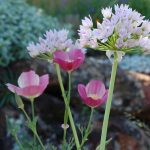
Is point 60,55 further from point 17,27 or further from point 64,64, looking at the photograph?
point 17,27

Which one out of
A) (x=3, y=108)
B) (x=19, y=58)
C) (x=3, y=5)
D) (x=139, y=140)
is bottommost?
(x=139, y=140)

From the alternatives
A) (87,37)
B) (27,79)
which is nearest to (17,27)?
(27,79)

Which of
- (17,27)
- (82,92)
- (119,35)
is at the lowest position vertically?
(82,92)

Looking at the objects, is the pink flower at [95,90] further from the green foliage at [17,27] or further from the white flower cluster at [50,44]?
the green foliage at [17,27]

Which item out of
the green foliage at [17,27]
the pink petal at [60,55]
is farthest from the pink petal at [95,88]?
the green foliage at [17,27]

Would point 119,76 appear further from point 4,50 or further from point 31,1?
point 31,1

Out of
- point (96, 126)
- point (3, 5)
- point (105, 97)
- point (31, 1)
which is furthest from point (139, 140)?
point (31, 1)

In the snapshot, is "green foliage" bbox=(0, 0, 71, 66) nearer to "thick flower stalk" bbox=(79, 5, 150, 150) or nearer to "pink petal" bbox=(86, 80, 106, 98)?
"pink petal" bbox=(86, 80, 106, 98)
